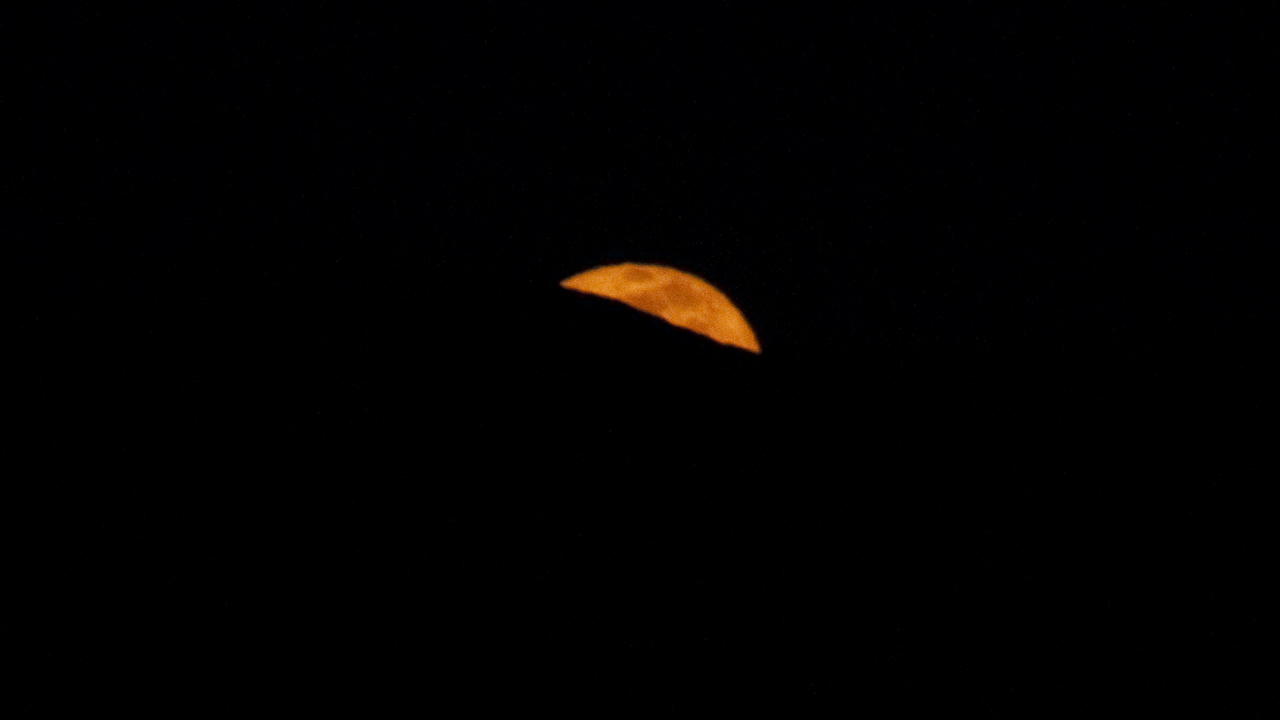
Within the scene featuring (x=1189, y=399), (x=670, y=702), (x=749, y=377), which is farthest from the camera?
(x=1189, y=399)

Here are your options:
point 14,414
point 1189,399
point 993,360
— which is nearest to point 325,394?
point 14,414

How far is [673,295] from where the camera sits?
5.48 metres

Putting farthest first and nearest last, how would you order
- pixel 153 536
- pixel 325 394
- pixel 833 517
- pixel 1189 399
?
pixel 1189 399
pixel 833 517
pixel 325 394
pixel 153 536

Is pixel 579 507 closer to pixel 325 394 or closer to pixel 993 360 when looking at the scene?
pixel 325 394

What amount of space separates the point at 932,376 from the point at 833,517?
250 centimetres

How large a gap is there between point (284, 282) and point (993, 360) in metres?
4.88

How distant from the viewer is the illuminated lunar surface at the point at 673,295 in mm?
5246

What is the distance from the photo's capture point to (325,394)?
1.85 metres

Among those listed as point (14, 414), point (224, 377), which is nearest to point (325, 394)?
point (224, 377)

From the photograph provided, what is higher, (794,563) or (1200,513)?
(1200,513)

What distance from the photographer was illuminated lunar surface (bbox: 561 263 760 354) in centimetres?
525

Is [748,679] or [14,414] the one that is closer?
[14,414]

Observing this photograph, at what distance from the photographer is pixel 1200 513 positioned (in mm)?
2797

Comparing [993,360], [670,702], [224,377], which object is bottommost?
[670,702]
